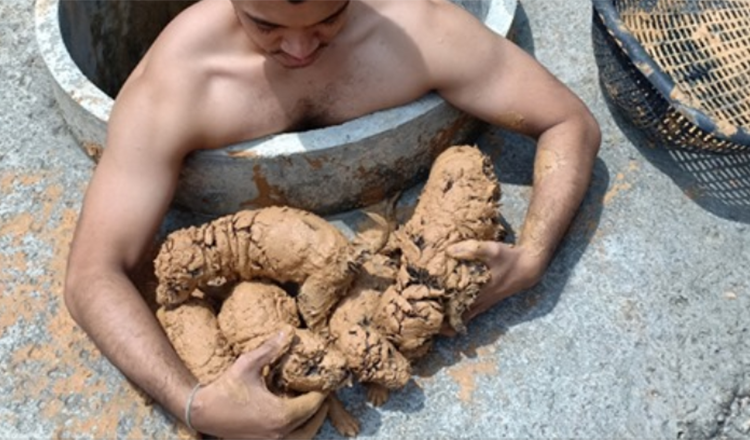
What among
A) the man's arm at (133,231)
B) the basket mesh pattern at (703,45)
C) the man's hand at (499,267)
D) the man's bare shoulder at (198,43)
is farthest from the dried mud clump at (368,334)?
the basket mesh pattern at (703,45)

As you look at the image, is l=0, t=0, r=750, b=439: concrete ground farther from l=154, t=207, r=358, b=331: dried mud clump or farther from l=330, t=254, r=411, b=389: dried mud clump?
l=154, t=207, r=358, b=331: dried mud clump

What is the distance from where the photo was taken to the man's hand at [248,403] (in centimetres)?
288

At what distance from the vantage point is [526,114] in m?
3.42

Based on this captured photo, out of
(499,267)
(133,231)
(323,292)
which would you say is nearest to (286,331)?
(323,292)

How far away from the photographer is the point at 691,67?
4.14 metres

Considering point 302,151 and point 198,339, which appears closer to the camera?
point 198,339

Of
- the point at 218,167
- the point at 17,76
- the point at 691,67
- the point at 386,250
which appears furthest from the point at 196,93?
the point at 691,67

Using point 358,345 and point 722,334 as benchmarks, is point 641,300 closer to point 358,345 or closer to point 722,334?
point 722,334

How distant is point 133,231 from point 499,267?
117 centimetres

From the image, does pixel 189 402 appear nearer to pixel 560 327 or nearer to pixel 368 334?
pixel 368 334

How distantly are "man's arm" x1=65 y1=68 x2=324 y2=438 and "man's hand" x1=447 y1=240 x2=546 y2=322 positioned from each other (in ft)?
2.01

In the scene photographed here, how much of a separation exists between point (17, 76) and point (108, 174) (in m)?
1.05

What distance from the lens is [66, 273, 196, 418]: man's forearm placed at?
296 cm

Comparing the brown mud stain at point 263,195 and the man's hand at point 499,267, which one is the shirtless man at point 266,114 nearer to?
the man's hand at point 499,267
